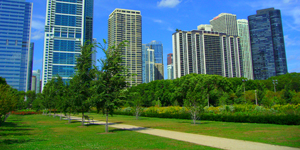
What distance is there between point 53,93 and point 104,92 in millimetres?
27379

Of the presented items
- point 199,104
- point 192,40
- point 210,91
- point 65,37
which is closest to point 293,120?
point 199,104

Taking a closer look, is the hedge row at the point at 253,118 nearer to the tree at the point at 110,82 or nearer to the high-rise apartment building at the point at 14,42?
the tree at the point at 110,82

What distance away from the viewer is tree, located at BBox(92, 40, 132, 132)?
18.5 m

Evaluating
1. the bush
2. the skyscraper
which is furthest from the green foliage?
the bush

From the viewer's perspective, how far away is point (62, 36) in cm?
18600

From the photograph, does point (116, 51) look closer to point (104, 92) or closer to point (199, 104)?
point (104, 92)

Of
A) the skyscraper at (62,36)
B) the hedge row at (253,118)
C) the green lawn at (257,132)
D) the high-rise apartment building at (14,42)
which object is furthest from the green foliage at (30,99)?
the green lawn at (257,132)

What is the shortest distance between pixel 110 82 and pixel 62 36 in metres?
186

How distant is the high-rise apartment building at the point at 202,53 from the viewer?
17438 cm

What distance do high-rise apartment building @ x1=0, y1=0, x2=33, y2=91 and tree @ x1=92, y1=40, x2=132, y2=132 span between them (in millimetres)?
188743

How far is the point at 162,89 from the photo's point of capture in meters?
86.7

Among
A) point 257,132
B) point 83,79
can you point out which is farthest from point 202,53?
point 257,132

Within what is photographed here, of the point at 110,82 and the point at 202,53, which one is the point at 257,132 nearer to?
the point at 110,82

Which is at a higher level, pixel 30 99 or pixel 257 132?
pixel 30 99
